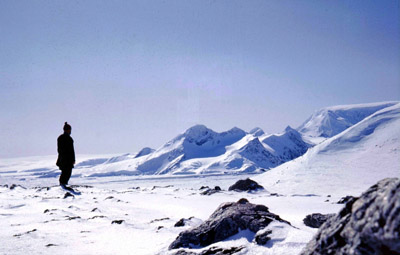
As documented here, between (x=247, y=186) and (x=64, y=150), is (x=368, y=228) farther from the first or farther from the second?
(x=247, y=186)

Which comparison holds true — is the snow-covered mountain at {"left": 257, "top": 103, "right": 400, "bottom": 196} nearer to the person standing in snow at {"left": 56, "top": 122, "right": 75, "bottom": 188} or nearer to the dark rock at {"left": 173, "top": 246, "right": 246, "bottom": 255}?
the person standing in snow at {"left": 56, "top": 122, "right": 75, "bottom": 188}

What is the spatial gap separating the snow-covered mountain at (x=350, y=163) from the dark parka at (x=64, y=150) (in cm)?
1723

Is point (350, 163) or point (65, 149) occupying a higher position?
point (65, 149)

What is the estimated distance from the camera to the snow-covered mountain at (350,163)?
24.9 meters

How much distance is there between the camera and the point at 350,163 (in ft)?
97.3

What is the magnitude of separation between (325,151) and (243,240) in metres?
33.8

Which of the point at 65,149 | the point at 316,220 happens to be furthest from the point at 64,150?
the point at 316,220

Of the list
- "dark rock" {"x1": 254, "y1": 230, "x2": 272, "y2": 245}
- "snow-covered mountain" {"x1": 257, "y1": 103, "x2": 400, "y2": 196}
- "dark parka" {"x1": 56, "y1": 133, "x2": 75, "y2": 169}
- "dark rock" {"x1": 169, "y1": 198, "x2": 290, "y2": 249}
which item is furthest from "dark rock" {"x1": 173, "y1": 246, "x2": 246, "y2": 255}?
"snow-covered mountain" {"x1": 257, "y1": 103, "x2": 400, "y2": 196}

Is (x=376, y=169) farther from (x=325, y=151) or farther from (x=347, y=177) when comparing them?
(x=325, y=151)

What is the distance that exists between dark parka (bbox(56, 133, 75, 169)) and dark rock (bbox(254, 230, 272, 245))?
1371 cm

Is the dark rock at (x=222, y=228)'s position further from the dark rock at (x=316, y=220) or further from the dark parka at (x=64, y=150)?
the dark parka at (x=64, y=150)

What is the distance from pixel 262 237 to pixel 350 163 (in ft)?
97.3

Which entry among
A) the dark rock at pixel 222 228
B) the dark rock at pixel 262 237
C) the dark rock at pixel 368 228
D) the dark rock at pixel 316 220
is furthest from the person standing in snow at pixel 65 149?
the dark rock at pixel 368 228

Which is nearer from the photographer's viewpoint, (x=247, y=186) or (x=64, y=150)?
(x=64, y=150)
